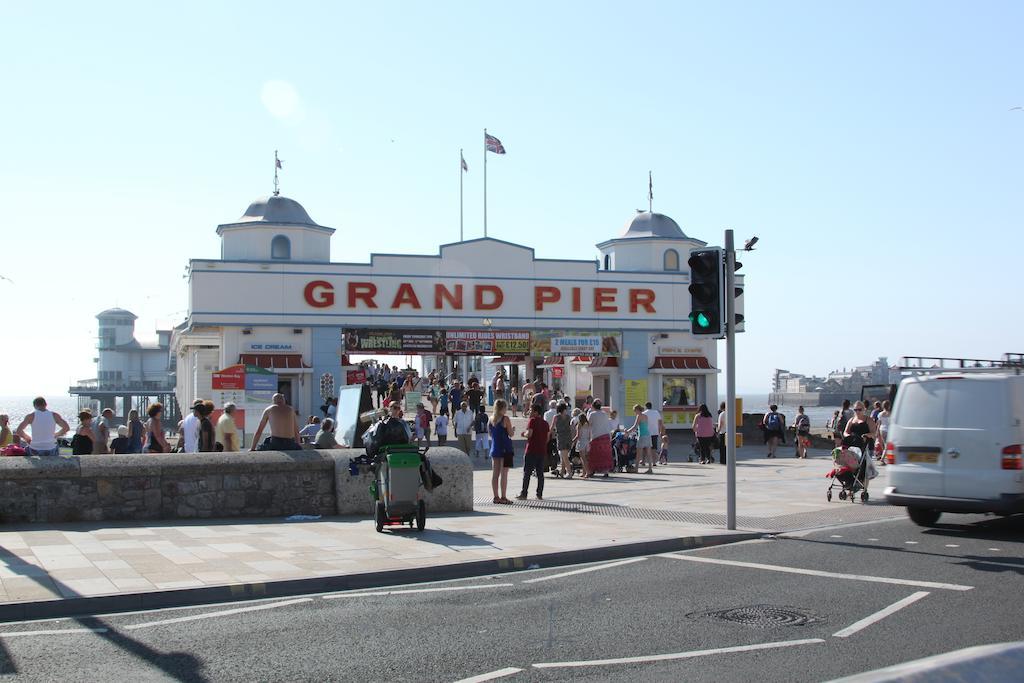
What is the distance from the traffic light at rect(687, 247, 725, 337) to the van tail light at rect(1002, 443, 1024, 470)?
3585 mm

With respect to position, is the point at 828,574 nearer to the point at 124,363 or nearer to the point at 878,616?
the point at 878,616

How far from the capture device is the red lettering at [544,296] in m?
36.9

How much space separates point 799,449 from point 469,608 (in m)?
22.1

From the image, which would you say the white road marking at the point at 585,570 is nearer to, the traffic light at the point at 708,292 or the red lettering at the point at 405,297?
the traffic light at the point at 708,292

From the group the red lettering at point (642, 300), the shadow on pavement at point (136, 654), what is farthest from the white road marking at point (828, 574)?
the red lettering at point (642, 300)

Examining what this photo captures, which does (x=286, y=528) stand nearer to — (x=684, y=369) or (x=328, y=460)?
(x=328, y=460)

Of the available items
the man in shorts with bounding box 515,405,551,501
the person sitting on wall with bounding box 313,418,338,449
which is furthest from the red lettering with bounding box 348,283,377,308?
the man in shorts with bounding box 515,405,551,501

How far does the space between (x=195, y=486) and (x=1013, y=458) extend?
1012 centimetres

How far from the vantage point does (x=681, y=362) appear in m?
38.2

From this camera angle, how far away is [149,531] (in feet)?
41.6

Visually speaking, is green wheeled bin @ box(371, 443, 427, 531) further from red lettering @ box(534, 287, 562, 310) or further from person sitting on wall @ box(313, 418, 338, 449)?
red lettering @ box(534, 287, 562, 310)

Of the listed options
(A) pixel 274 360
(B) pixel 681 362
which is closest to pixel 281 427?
(A) pixel 274 360

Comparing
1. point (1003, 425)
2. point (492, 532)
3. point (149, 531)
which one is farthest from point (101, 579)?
point (1003, 425)

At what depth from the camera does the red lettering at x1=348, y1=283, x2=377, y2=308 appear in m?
35.1
